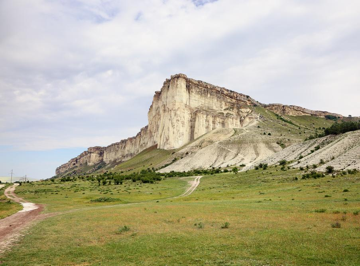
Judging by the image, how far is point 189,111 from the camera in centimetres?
14062

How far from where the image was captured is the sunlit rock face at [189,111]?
136750 millimetres

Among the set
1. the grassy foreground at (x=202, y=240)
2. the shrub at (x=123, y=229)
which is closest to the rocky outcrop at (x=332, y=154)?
the grassy foreground at (x=202, y=240)

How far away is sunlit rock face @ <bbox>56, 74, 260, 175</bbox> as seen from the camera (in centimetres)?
13675

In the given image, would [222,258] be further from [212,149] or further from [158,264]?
[212,149]

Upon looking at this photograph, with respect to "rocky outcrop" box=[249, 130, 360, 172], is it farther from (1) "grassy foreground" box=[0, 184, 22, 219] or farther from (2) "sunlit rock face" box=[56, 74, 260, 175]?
(2) "sunlit rock face" box=[56, 74, 260, 175]


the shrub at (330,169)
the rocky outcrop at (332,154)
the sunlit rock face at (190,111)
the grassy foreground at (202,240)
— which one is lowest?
the grassy foreground at (202,240)

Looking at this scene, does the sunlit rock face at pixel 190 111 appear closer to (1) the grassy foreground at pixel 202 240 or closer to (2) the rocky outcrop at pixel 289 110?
(2) the rocky outcrop at pixel 289 110

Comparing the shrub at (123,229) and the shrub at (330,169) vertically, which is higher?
the shrub at (330,169)

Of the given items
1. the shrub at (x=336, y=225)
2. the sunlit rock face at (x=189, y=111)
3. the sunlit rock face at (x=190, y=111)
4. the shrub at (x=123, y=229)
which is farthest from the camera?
the sunlit rock face at (x=189, y=111)

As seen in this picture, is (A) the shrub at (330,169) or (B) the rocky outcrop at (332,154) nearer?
(A) the shrub at (330,169)

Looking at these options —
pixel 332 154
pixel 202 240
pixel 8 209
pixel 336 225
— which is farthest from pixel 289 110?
pixel 202 240

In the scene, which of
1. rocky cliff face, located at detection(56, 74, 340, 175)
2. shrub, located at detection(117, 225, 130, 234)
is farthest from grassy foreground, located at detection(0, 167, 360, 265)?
rocky cliff face, located at detection(56, 74, 340, 175)

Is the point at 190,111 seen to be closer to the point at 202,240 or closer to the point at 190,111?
the point at 190,111

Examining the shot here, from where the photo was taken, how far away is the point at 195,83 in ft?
480
